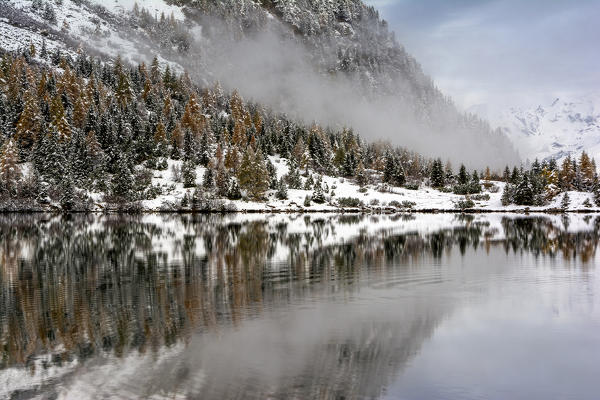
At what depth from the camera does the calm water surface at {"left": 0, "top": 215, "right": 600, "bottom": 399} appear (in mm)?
14062

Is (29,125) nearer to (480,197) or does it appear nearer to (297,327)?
(480,197)

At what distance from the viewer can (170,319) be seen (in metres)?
20.3

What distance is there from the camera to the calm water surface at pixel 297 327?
1406 cm

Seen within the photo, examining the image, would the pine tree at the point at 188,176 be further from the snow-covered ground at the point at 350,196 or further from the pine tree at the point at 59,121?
the pine tree at the point at 59,121

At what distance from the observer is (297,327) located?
63.7 ft

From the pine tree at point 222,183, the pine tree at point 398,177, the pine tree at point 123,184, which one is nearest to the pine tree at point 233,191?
the pine tree at point 222,183

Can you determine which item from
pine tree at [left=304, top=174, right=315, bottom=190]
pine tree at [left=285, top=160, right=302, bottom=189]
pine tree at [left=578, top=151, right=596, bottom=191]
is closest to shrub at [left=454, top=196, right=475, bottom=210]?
pine tree at [left=578, top=151, right=596, bottom=191]

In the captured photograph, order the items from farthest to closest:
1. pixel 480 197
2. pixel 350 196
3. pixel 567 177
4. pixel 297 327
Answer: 1. pixel 567 177
2. pixel 480 197
3. pixel 350 196
4. pixel 297 327

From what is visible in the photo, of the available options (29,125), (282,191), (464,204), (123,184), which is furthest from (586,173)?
(29,125)

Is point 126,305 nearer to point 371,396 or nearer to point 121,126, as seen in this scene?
point 371,396

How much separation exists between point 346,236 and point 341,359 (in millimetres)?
43746

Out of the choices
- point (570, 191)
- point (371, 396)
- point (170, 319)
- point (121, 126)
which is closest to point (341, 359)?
point (371, 396)

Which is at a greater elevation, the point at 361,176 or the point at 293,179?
the point at 361,176

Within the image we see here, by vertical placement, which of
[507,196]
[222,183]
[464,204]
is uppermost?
[222,183]
